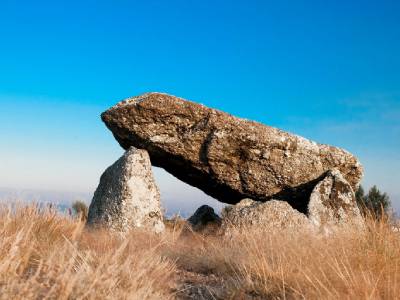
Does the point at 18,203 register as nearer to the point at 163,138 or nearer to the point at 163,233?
the point at 163,233

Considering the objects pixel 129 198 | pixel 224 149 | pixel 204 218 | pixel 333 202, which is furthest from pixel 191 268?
pixel 204 218

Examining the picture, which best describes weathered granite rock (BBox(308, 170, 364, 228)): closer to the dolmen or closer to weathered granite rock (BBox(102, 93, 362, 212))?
the dolmen

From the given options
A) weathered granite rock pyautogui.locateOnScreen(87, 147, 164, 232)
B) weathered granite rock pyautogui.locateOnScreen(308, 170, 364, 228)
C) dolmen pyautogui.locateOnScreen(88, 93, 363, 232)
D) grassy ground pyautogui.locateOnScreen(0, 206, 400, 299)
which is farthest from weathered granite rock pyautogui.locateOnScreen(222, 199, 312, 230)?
grassy ground pyautogui.locateOnScreen(0, 206, 400, 299)

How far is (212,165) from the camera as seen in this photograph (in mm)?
12289

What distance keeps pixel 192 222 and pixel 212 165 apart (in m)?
2.36

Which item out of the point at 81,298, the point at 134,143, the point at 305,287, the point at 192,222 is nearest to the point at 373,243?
the point at 305,287

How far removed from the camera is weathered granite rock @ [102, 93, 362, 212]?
12.0 metres

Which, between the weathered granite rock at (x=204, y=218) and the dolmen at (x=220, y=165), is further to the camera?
the weathered granite rock at (x=204, y=218)

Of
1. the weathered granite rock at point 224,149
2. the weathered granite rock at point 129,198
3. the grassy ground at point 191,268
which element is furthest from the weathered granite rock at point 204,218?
the grassy ground at point 191,268

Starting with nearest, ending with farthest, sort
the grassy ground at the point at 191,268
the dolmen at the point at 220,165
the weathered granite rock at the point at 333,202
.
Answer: the grassy ground at the point at 191,268 → the dolmen at the point at 220,165 → the weathered granite rock at the point at 333,202

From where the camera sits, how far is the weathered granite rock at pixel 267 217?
1115 cm

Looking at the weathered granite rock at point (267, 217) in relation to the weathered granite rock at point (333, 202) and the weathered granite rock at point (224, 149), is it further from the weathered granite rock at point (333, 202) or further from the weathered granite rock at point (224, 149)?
the weathered granite rock at point (224, 149)

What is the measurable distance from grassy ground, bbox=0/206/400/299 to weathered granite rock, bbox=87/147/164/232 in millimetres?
2269

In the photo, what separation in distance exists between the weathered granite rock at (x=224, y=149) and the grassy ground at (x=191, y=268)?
367 centimetres
